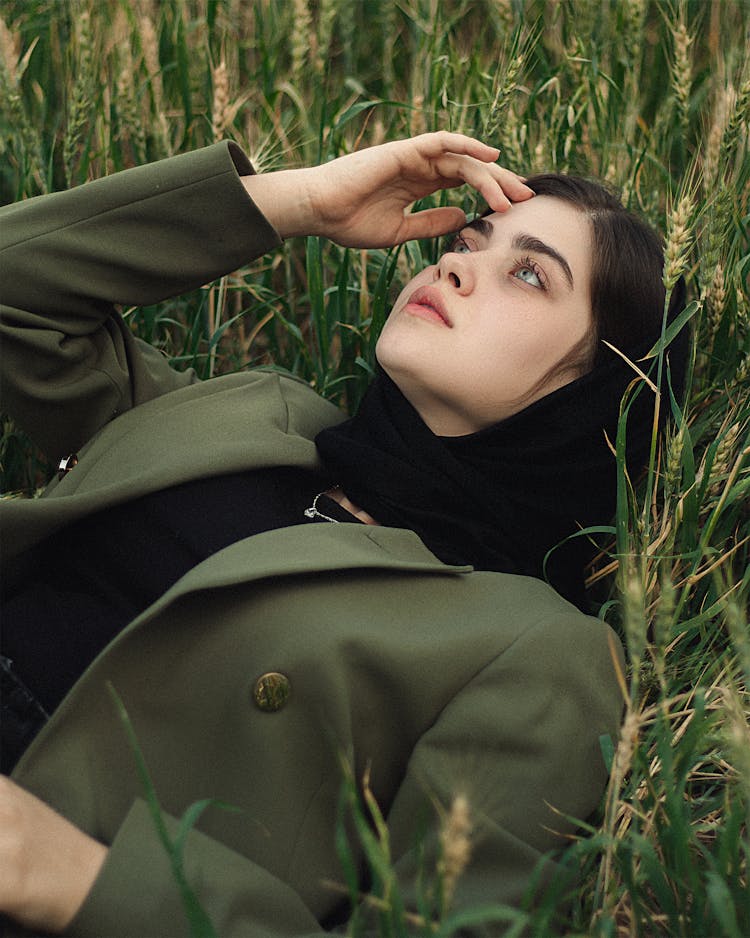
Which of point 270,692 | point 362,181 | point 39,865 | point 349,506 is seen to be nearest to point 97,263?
point 362,181

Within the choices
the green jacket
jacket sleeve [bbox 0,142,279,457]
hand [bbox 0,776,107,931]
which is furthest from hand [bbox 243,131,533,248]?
hand [bbox 0,776,107,931]

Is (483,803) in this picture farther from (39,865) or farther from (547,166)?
(547,166)

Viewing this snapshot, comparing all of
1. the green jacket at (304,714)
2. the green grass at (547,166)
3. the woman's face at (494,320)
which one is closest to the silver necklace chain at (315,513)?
the green jacket at (304,714)

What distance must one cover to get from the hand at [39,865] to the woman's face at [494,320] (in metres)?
1.02

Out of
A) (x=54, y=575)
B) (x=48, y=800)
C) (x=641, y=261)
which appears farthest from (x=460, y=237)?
(x=48, y=800)

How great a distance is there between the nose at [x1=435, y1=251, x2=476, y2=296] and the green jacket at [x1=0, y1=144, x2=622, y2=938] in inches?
19.6

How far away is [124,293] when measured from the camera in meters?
2.20

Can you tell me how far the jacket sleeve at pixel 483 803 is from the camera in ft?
5.06

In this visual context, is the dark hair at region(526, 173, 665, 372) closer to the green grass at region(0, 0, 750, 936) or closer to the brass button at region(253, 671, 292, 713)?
the green grass at region(0, 0, 750, 936)

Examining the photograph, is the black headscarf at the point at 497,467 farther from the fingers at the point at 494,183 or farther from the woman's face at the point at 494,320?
the fingers at the point at 494,183

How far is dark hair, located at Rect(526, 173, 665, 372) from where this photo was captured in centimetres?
218

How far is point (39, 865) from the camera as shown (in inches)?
59.5

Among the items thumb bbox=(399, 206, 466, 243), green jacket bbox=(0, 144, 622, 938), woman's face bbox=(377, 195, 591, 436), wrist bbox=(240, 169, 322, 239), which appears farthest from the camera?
thumb bbox=(399, 206, 466, 243)

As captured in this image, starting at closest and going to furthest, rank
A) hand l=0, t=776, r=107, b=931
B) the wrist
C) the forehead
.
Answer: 1. hand l=0, t=776, r=107, b=931
2. the forehead
3. the wrist
